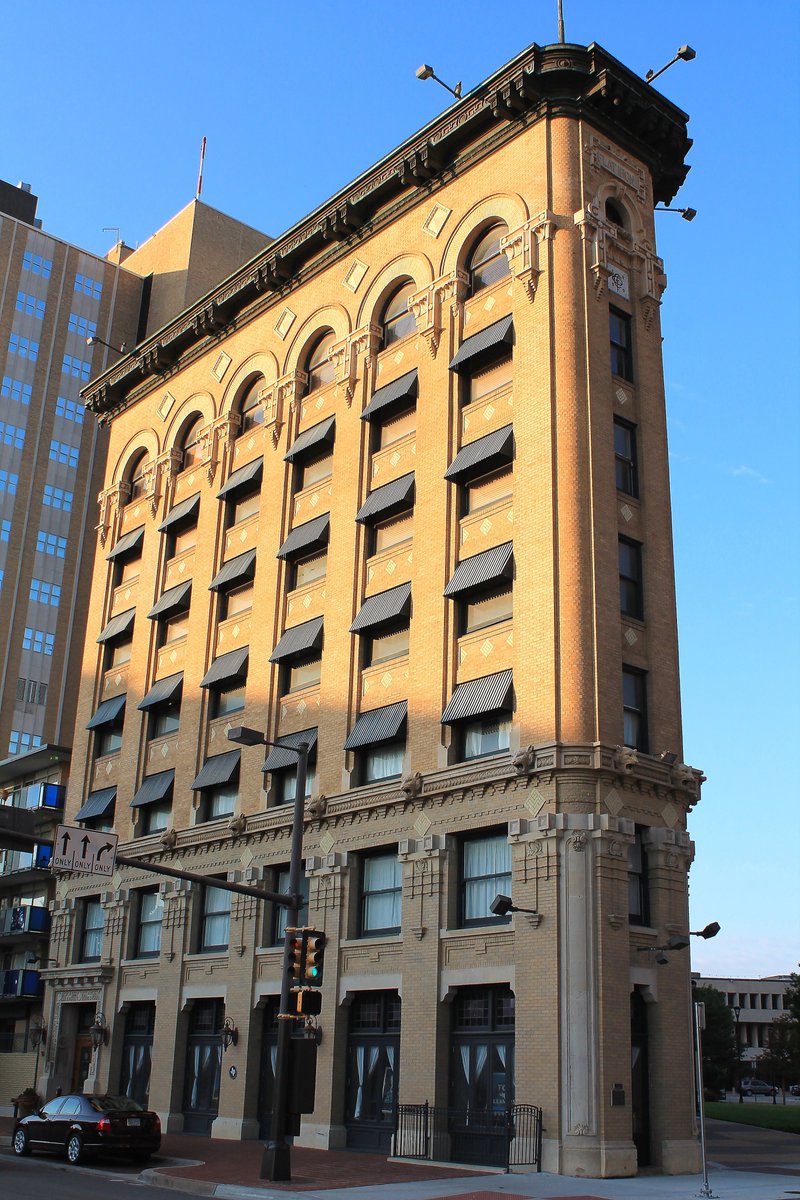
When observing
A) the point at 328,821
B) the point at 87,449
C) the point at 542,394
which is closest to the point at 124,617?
the point at 328,821

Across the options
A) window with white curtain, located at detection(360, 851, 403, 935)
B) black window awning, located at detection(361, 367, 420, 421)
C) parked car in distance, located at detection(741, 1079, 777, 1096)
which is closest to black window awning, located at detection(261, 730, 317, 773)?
window with white curtain, located at detection(360, 851, 403, 935)

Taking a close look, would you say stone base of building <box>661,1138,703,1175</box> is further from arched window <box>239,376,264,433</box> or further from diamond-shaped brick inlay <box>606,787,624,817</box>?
arched window <box>239,376,264,433</box>

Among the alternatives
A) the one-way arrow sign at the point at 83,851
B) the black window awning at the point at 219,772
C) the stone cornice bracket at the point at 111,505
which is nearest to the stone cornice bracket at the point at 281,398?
the black window awning at the point at 219,772

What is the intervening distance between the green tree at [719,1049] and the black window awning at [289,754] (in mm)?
81672

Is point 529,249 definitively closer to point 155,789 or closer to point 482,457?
point 482,457

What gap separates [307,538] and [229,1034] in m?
15.1

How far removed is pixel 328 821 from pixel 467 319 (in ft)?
49.7

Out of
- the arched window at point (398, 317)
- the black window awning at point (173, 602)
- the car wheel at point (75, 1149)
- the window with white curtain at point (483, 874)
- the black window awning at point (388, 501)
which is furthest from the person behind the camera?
the black window awning at point (173, 602)

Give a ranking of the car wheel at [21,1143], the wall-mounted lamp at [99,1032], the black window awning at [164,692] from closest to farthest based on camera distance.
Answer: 1. the car wheel at [21,1143]
2. the wall-mounted lamp at [99,1032]
3. the black window awning at [164,692]

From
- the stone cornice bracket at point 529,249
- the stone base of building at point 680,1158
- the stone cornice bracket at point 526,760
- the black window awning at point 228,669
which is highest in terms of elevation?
the stone cornice bracket at point 529,249

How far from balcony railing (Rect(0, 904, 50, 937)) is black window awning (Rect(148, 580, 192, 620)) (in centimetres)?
1286

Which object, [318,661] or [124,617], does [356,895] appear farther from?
[124,617]

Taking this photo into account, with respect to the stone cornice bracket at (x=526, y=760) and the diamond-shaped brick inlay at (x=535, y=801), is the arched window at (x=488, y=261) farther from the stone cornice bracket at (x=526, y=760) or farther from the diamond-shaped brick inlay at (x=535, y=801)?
the diamond-shaped brick inlay at (x=535, y=801)

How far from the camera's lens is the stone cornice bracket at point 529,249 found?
32.8 m
